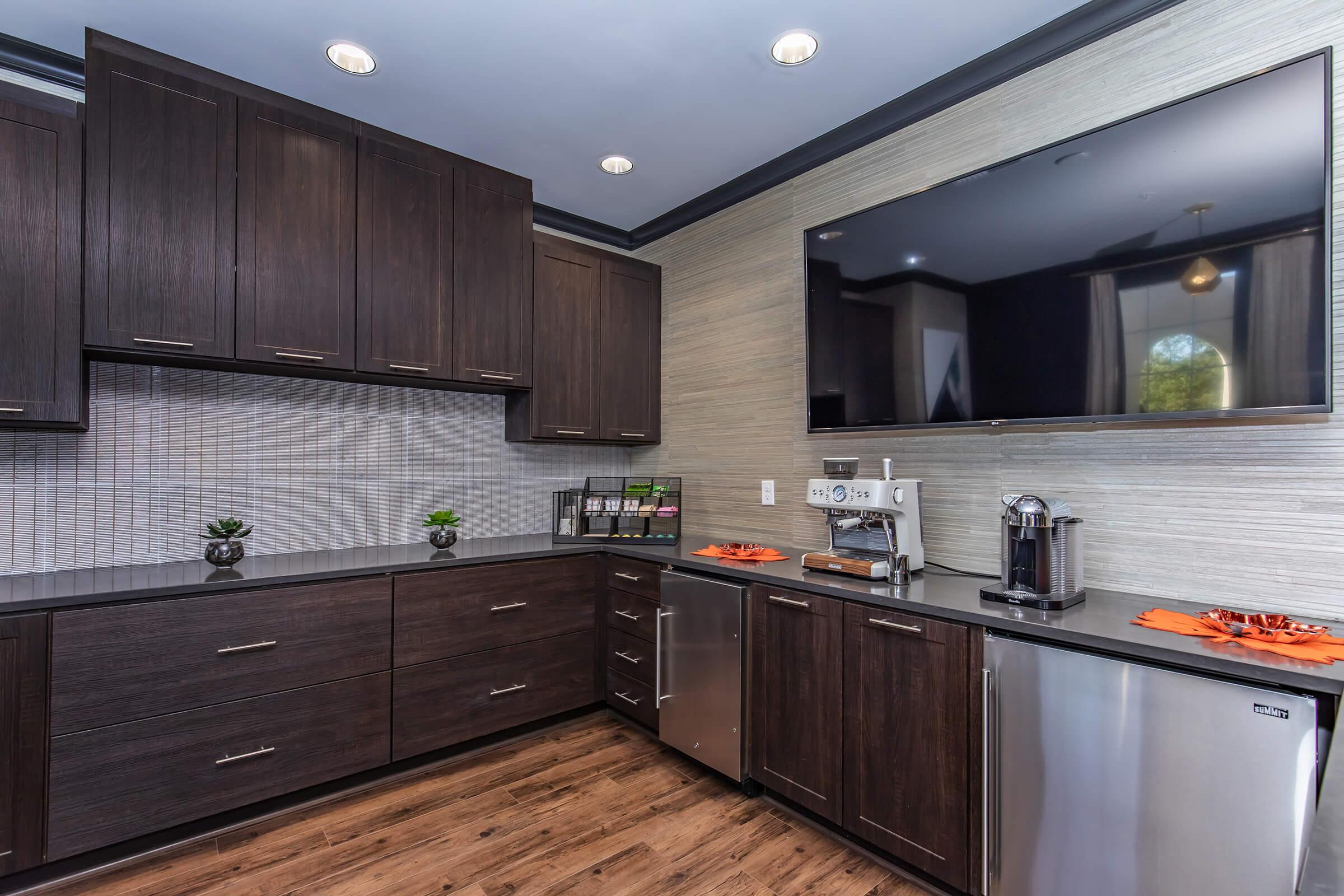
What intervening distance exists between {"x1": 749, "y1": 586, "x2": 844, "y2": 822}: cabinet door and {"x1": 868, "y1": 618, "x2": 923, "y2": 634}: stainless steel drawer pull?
0.42 feet

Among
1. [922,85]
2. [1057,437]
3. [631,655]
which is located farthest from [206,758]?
[922,85]

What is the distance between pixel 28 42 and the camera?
7.16 ft

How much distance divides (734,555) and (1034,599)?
1.15 metres

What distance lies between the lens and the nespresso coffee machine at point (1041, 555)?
1.75 m

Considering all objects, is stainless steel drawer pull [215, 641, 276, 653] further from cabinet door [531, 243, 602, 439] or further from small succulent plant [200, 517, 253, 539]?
cabinet door [531, 243, 602, 439]

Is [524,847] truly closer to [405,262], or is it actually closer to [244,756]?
[244,756]

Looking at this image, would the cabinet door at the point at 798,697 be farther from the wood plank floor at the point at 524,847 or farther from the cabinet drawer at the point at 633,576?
the cabinet drawer at the point at 633,576

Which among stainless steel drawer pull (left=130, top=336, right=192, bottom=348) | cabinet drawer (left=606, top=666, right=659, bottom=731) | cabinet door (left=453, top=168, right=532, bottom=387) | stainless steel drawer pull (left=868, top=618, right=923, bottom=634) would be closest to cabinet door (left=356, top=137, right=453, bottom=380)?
cabinet door (left=453, top=168, right=532, bottom=387)

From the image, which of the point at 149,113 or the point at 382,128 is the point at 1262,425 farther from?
the point at 149,113

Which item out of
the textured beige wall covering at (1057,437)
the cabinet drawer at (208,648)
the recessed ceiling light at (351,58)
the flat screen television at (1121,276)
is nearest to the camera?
the flat screen television at (1121,276)

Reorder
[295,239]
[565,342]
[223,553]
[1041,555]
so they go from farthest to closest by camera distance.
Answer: [565,342], [295,239], [223,553], [1041,555]

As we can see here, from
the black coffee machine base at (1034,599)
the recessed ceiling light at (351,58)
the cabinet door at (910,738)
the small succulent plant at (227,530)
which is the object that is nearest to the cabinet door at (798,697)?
the cabinet door at (910,738)

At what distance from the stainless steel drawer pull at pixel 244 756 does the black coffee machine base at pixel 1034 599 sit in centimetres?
235

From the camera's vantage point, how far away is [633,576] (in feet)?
9.32
